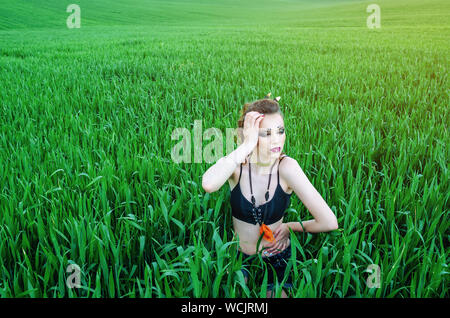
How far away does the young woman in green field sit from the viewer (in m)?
1.27

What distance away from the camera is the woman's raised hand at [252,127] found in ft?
4.04

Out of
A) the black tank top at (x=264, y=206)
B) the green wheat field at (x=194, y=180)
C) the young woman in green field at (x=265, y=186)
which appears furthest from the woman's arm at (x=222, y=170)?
the green wheat field at (x=194, y=180)

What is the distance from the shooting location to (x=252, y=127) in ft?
4.08

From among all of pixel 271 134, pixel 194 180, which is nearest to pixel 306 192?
pixel 271 134

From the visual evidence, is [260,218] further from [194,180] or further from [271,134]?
[194,180]

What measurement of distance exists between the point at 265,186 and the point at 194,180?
29.8 inches

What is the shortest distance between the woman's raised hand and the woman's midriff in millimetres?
387

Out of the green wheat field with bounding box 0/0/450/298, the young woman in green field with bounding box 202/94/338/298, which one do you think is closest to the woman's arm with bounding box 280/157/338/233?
the young woman in green field with bounding box 202/94/338/298

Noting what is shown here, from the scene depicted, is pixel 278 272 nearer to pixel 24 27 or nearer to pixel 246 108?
pixel 246 108

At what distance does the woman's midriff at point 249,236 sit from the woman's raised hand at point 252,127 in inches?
15.2

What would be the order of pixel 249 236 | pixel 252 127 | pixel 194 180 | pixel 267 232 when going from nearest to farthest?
pixel 252 127
pixel 267 232
pixel 249 236
pixel 194 180

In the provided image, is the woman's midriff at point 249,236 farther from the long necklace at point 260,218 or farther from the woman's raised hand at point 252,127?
the woman's raised hand at point 252,127

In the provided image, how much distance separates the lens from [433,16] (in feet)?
76.7
